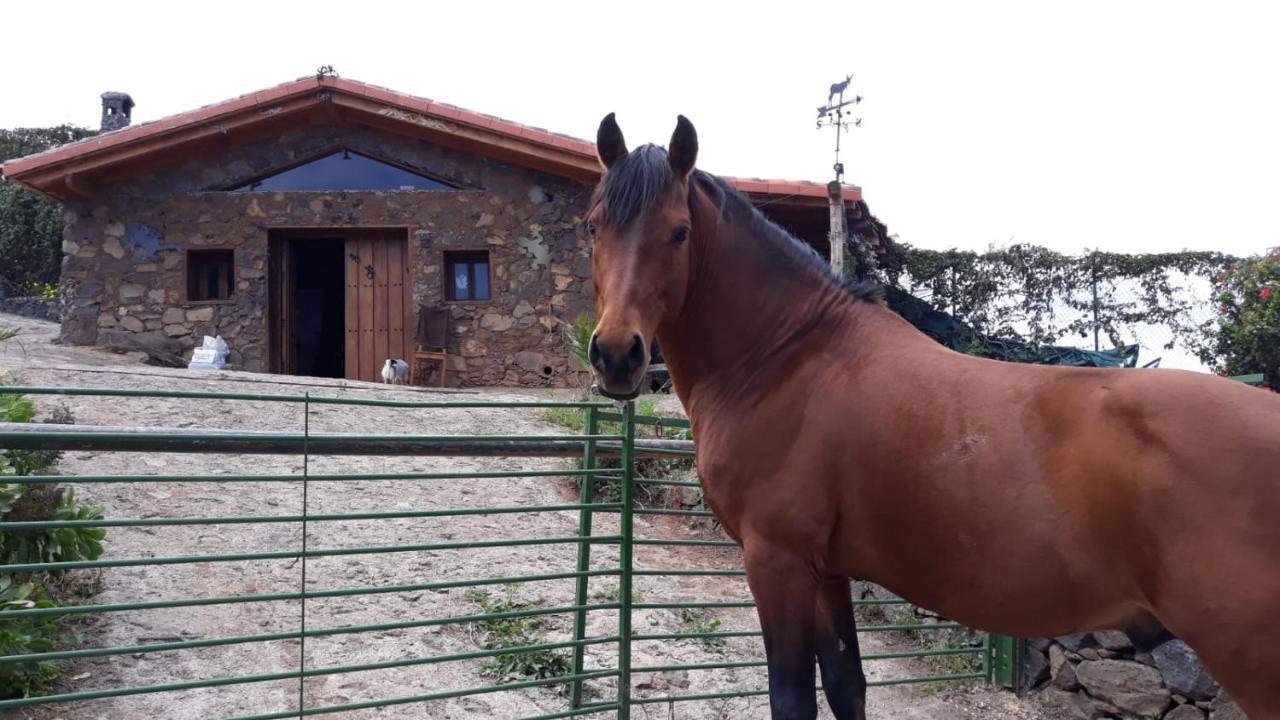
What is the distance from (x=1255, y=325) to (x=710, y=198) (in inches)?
272

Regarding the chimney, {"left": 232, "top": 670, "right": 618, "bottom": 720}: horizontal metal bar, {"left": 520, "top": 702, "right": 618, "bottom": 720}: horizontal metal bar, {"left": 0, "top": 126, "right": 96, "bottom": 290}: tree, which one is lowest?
{"left": 520, "top": 702, "right": 618, "bottom": 720}: horizontal metal bar

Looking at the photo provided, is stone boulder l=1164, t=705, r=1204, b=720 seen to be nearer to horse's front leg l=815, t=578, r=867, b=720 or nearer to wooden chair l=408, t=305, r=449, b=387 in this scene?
horse's front leg l=815, t=578, r=867, b=720

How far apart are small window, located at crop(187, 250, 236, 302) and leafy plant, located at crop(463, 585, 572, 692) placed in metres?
8.34

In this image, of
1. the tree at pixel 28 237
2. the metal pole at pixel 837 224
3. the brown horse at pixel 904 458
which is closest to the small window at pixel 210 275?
the metal pole at pixel 837 224

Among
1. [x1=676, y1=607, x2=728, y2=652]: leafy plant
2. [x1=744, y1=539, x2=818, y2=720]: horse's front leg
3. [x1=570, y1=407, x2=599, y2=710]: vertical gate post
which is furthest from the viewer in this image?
[x1=676, y1=607, x2=728, y2=652]: leafy plant

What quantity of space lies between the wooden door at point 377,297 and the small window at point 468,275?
620 millimetres

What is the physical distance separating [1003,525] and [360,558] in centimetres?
447

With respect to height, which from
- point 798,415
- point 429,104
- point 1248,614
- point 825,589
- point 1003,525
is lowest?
point 825,589

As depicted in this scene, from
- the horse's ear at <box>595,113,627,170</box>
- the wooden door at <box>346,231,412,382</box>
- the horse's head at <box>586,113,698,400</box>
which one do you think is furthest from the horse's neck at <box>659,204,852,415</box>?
the wooden door at <box>346,231,412,382</box>

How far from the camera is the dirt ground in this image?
13.6 ft

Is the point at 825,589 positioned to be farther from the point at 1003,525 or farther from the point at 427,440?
the point at 427,440

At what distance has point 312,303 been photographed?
51.0 ft

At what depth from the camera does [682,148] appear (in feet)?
9.21

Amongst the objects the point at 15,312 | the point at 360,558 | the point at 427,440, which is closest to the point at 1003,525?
the point at 427,440
